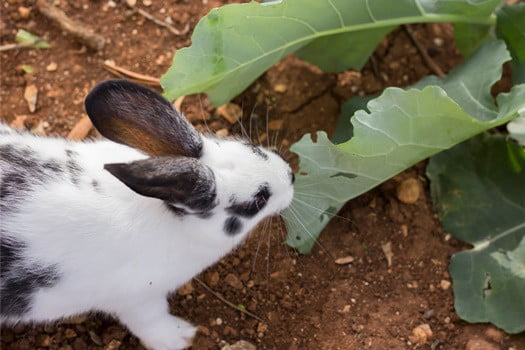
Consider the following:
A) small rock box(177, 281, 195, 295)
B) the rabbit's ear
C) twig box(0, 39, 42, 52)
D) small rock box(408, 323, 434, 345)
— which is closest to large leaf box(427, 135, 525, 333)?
small rock box(408, 323, 434, 345)

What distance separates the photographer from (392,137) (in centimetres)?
319

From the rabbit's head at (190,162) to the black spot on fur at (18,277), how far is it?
0.62m

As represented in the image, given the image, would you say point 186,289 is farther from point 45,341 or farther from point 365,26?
point 365,26

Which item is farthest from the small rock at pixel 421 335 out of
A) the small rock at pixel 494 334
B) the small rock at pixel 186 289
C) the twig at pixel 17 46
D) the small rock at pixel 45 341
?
the twig at pixel 17 46

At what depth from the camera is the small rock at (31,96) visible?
396 centimetres

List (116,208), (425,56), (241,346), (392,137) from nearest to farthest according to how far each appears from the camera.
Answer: (116,208)
(392,137)
(241,346)
(425,56)

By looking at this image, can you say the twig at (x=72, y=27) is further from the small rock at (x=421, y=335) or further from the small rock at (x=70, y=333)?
the small rock at (x=421, y=335)

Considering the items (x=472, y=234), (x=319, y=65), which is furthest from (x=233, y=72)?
(x=472, y=234)

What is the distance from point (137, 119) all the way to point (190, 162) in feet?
1.26

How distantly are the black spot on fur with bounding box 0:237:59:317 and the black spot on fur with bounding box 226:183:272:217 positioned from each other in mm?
849

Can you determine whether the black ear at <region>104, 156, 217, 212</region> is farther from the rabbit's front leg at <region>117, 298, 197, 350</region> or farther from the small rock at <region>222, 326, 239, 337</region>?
the small rock at <region>222, 326, 239, 337</region>

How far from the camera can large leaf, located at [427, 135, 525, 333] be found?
11.3ft

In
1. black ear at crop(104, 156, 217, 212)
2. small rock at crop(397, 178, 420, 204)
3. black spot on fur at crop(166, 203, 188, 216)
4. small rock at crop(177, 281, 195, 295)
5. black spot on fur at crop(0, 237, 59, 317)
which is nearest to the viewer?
black ear at crop(104, 156, 217, 212)

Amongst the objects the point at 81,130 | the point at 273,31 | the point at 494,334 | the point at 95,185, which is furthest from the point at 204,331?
the point at 273,31
